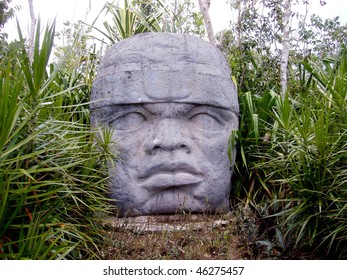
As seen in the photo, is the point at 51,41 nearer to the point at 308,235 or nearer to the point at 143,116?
the point at 143,116

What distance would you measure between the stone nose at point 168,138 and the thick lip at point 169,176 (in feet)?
0.55

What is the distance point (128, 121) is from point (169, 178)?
0.75 metres

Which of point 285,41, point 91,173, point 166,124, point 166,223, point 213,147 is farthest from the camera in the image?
point 285,41

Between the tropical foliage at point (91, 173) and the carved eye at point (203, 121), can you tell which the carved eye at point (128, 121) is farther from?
the carved eye at point (203, 121)

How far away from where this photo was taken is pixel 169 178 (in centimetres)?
438

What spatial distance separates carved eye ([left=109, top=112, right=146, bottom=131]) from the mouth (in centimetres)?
50

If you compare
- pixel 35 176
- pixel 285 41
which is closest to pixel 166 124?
pixel 35 176

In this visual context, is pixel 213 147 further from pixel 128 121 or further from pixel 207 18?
pixel 207 18

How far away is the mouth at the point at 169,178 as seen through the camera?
438 centimetres

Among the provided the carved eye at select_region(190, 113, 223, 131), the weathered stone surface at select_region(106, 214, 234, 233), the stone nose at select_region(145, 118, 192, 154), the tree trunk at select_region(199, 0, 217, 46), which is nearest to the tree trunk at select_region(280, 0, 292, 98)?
the tree trunk at select_region(199, 0, 217, 46)

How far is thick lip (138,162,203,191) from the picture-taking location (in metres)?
4.38

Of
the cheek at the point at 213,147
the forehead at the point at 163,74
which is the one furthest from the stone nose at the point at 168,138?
the forehead at the point at 163,74

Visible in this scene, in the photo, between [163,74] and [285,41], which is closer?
[163,74]
